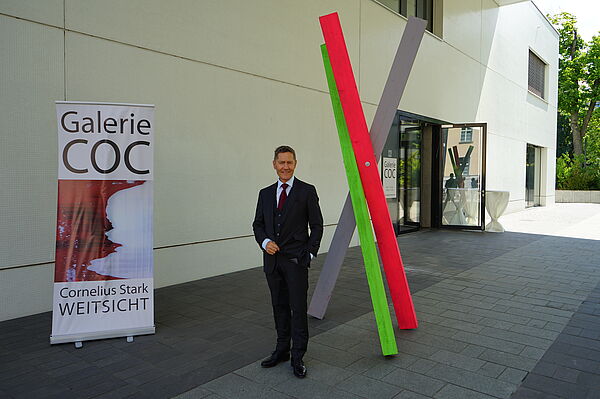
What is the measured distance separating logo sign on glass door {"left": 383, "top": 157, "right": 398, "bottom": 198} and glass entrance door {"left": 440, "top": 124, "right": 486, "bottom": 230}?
238cm

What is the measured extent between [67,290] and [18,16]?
2935mm

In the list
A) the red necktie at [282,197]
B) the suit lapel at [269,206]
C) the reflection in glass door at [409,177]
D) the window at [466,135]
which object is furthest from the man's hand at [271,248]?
the window at [466,135]

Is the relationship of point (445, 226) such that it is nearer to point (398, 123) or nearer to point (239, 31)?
point (398, 123)

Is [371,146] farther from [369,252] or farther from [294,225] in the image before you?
[294,225]

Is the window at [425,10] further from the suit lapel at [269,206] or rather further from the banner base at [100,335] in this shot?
the banner base at [100,335]

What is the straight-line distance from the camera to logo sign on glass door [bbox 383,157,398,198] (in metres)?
11.6

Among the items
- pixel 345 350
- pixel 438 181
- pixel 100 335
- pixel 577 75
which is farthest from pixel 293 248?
pixel 577 75

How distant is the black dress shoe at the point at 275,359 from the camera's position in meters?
3.80

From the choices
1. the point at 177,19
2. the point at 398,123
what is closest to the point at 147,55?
the point at 177,19

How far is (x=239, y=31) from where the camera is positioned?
24.3 feet

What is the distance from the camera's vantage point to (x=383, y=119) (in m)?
4.73

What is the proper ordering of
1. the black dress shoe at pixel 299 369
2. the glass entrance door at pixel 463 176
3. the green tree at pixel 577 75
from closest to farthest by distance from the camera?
the black dress shoe at pixel 299 369 < the glass entrance door at pixel 463 176 < the green tree at pixel 577 75

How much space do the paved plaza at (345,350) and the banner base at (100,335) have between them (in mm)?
67

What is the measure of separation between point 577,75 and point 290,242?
35.3 m
